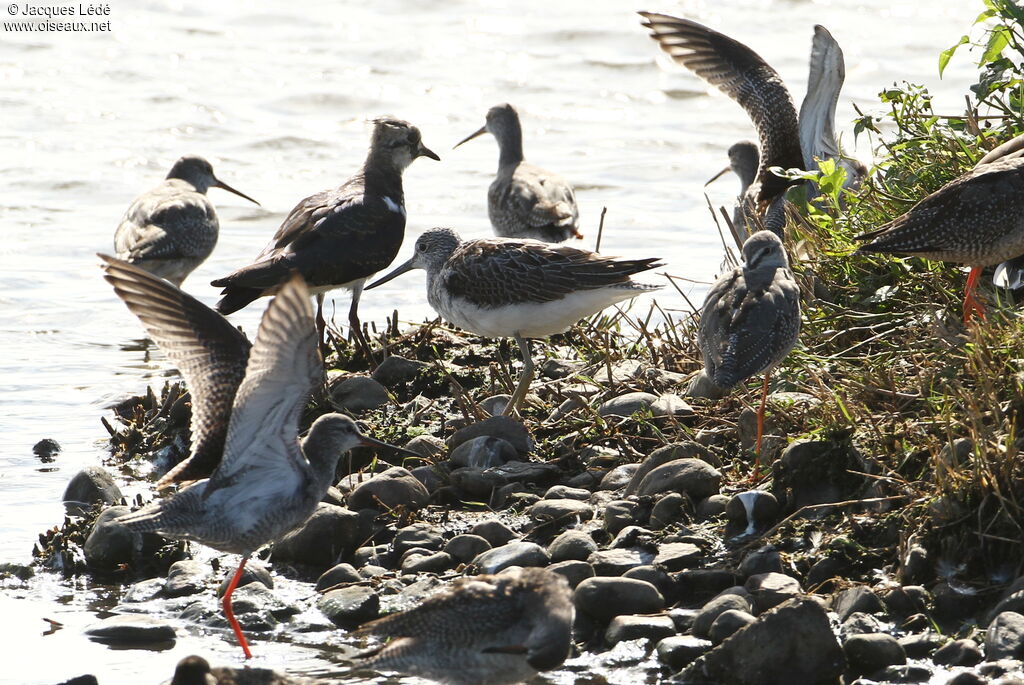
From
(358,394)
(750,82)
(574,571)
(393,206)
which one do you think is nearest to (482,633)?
(574,571)

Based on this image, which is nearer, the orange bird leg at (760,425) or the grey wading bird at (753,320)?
the grey wading bird at (753,320)

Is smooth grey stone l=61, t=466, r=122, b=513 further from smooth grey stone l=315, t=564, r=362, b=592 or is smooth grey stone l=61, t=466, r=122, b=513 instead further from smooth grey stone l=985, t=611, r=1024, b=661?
smooth grey stone l=985, t=611, r=1024, b=661

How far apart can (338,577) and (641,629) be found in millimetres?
1540

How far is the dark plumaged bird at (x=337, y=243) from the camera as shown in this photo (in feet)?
30.2

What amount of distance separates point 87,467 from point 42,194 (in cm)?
702

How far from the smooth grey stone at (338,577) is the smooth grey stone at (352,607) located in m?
0.22

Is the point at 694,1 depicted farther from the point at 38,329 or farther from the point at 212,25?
the point at 38,329

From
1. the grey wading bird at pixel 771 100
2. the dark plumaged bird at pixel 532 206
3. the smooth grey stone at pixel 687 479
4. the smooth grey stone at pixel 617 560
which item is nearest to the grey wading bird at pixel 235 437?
the smooth grey stone at pixel 617 560

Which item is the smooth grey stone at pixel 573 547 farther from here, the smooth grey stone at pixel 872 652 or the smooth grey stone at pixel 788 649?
the smooth grey stone at pixel 872 652

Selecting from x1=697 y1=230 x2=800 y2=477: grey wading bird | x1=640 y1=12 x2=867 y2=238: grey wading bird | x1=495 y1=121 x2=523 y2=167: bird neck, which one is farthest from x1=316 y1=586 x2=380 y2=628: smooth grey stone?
x1=495 y1=121 x2=523 y2=167: bird neck

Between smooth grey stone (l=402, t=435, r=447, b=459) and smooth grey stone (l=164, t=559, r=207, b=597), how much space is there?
53.3 inches

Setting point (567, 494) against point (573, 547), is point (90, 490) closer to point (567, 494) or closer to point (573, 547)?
point (567, 494)

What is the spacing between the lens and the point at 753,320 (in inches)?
264

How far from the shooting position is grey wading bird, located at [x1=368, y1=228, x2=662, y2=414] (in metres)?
8.14
